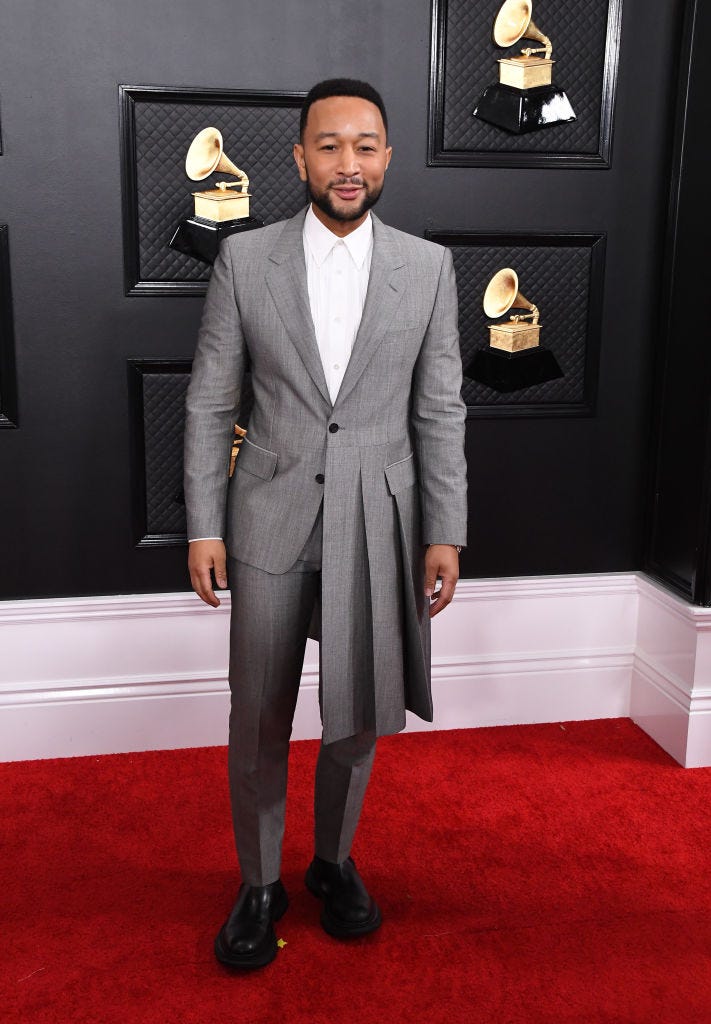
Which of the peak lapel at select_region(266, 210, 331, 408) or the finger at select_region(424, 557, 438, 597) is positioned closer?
the peak lapel at select_region(266, 210, 331, 408)

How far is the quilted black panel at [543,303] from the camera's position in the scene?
2.91 metres

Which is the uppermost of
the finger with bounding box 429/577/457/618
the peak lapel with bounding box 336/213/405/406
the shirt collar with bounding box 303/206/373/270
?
the shirt collar with bounding box 303/206/373/270

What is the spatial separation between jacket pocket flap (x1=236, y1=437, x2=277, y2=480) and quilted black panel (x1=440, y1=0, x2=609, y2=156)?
118cm

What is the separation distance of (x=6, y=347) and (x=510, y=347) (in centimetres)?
131

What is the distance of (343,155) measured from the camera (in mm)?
1899

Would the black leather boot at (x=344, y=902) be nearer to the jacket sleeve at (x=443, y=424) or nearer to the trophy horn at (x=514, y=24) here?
the jacket sleeve at (x=443, y=424)

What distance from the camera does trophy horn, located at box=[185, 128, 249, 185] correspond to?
2666 millimetres

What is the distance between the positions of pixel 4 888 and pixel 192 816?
0.48 meters

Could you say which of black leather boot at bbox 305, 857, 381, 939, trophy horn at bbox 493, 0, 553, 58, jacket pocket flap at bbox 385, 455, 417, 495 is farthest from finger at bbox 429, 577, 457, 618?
trophy horn at bbox 493, 0, 553, 58

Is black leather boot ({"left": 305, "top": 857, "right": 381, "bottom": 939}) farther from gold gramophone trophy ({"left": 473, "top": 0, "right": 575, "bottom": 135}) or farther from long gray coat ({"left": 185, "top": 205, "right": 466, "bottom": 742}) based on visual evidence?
gold gramophone trophy ({"left": 473, "top": 0, "right": 575, "bottom": 135})

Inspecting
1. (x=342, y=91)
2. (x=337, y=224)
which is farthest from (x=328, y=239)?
(x=342, y=91)

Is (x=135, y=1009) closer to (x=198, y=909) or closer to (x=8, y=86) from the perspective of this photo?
(x=198, y=909)

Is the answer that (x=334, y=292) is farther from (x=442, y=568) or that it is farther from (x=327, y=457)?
(x=442, y=568)

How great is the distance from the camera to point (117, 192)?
8.79 ft
